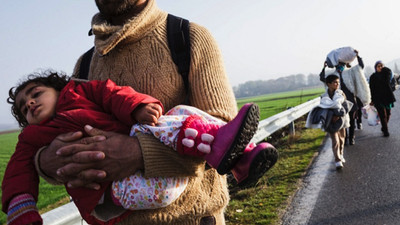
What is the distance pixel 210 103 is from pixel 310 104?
1184 centimetres

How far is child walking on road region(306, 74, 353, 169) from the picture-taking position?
615cm

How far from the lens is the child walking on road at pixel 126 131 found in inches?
49.2

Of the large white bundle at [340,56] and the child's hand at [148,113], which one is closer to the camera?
the child's hand at [148,113]

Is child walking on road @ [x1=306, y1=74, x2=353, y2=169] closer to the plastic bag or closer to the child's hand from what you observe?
the plastic bag

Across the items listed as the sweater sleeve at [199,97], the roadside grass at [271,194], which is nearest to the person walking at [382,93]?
the roadside grass at [271,194]

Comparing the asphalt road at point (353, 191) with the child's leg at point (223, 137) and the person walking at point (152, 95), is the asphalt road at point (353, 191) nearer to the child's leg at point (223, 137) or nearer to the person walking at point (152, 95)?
the person walking at point (152, 95)

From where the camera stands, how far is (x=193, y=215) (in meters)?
1.45

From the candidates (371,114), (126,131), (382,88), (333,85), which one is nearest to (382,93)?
(382,88)

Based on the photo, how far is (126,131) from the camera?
1.46m

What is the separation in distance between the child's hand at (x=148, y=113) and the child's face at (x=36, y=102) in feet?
1.55

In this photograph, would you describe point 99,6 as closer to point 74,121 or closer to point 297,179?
point 74,121

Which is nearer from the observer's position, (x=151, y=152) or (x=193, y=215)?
(x=151, y=152)

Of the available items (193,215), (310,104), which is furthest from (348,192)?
Result: (310,104)

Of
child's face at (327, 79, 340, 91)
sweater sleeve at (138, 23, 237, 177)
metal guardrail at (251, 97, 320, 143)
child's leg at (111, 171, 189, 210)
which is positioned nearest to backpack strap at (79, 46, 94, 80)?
sweater sleeve at (138, 23, 237, 177)
